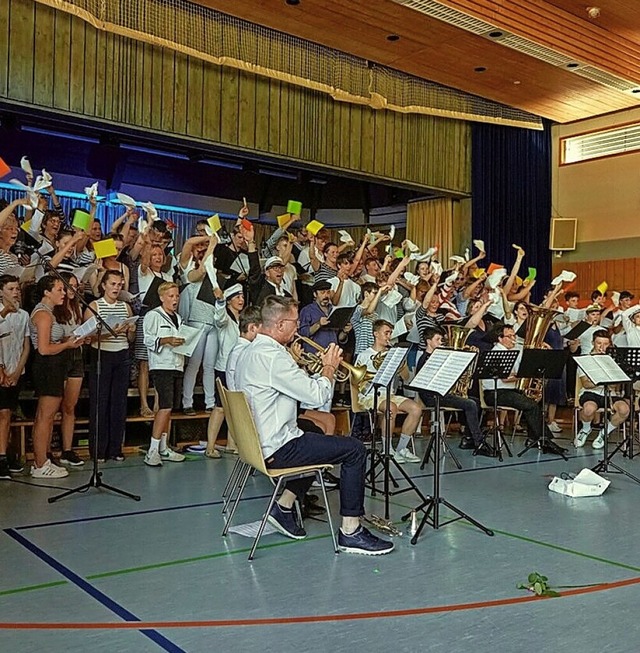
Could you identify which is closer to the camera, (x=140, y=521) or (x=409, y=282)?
(x=140, y=521)

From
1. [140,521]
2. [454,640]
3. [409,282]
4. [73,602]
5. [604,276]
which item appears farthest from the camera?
[604,276]

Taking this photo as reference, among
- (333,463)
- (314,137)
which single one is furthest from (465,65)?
(333,463)

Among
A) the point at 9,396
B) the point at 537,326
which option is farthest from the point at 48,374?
the point at 537,326

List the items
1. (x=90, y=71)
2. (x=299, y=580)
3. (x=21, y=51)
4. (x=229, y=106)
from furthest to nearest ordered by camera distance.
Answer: (x=229, y=106), (x=90, y=71), (x=21, y=51), (x=299, y=580)

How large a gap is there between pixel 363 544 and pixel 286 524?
24.4 inches

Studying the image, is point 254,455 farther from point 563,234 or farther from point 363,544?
point 563,234

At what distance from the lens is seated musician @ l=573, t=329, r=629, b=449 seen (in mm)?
9423

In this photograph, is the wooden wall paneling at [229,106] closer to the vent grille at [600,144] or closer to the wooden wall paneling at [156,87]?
the wooden wall paneling at [156,87]

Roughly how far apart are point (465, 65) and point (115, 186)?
6384 millimetres

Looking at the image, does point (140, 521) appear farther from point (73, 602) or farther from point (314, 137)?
point (314, 137)

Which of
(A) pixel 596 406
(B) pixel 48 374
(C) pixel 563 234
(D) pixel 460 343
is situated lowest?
(A) pixel 596 406

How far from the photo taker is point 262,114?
11586mm

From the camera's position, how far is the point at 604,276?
14.8m

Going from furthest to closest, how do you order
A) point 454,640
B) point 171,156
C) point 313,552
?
point 171,156, point 313,552, point 454,640
